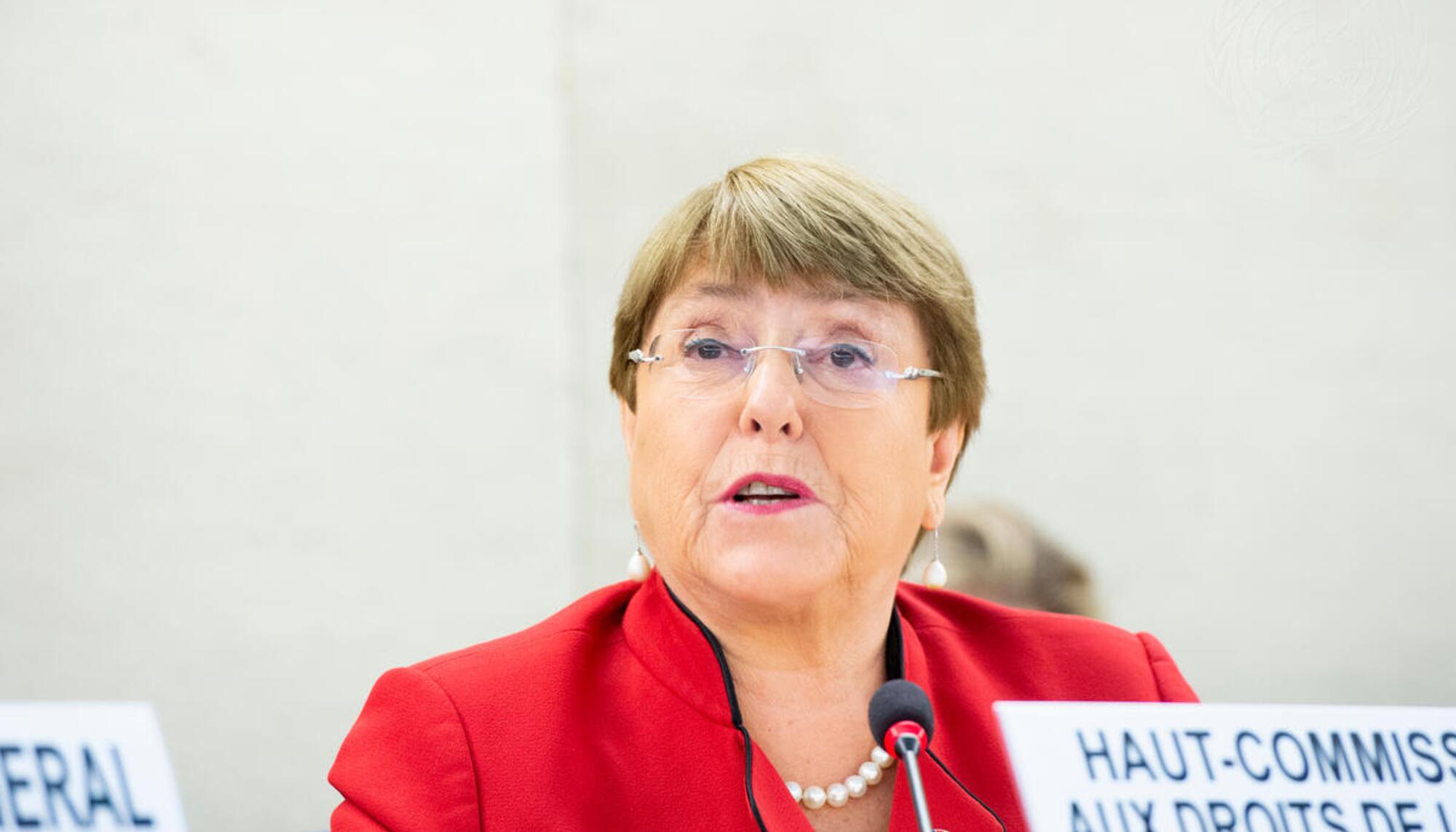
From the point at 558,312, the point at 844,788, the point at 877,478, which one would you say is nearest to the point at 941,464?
the point at 877,478

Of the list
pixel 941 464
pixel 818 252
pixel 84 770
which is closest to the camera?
pixel 84 770

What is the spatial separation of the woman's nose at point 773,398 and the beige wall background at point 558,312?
48.8 inches

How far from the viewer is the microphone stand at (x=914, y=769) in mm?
1131

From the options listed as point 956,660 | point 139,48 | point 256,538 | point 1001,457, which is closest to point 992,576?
point 1001,457

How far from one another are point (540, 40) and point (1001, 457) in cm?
151

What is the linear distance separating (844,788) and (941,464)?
49 cm

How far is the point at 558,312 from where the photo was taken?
3223mm

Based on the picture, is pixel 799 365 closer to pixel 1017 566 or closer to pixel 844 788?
pixel 844 788

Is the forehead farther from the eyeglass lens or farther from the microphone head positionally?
the microphone head

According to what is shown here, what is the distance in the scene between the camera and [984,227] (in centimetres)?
299

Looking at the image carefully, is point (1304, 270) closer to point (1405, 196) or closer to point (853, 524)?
point (1405, 196)

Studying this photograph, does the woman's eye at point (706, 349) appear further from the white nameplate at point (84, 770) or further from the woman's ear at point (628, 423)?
the white nameplate at point (84, 770)

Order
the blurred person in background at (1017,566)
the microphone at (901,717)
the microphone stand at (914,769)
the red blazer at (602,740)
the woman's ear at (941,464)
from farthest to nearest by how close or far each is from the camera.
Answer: the blurred person in background at (1017,566) < the woman's ear at (941,464) < the red blazer at (602,740) < the microphone at (901,717) < the microphone stand at (914,769)

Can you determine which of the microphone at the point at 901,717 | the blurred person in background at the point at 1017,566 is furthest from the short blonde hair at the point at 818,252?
the blurred person in background at the point at 1017,566
